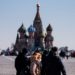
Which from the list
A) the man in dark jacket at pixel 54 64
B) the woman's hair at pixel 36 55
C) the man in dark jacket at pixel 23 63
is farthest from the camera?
the man in dark jacket at pixel 23 63

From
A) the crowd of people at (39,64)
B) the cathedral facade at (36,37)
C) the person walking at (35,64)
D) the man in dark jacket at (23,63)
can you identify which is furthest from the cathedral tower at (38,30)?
the person walking at (35,64)

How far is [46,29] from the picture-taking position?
144 metres

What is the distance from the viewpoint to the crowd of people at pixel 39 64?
14273 mm

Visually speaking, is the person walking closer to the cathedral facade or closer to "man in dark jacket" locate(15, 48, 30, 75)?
"man in dark jacket" locate(15, 48, 30, 75)

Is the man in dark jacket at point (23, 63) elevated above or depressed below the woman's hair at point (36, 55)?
below

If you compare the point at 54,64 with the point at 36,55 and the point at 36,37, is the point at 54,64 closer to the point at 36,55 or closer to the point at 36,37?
the point at 36,55

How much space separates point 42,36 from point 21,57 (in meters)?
120

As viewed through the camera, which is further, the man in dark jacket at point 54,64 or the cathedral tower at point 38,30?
the cathedral tower at point 38,30

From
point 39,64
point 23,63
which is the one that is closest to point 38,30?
point 23,63

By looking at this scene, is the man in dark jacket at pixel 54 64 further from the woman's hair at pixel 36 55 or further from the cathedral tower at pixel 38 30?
the cathedral tower at pixel 38 30

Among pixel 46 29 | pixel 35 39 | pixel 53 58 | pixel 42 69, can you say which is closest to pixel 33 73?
pixel 42 69

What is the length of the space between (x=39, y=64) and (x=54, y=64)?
1184 mm

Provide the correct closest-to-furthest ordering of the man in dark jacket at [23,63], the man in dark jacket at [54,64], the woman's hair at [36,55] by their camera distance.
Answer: the man in dark jacket at [54,64] → the woman's hair at [36,55] → the man in dark jacket at [23,63]

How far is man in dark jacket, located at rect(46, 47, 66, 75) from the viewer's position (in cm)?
1421
